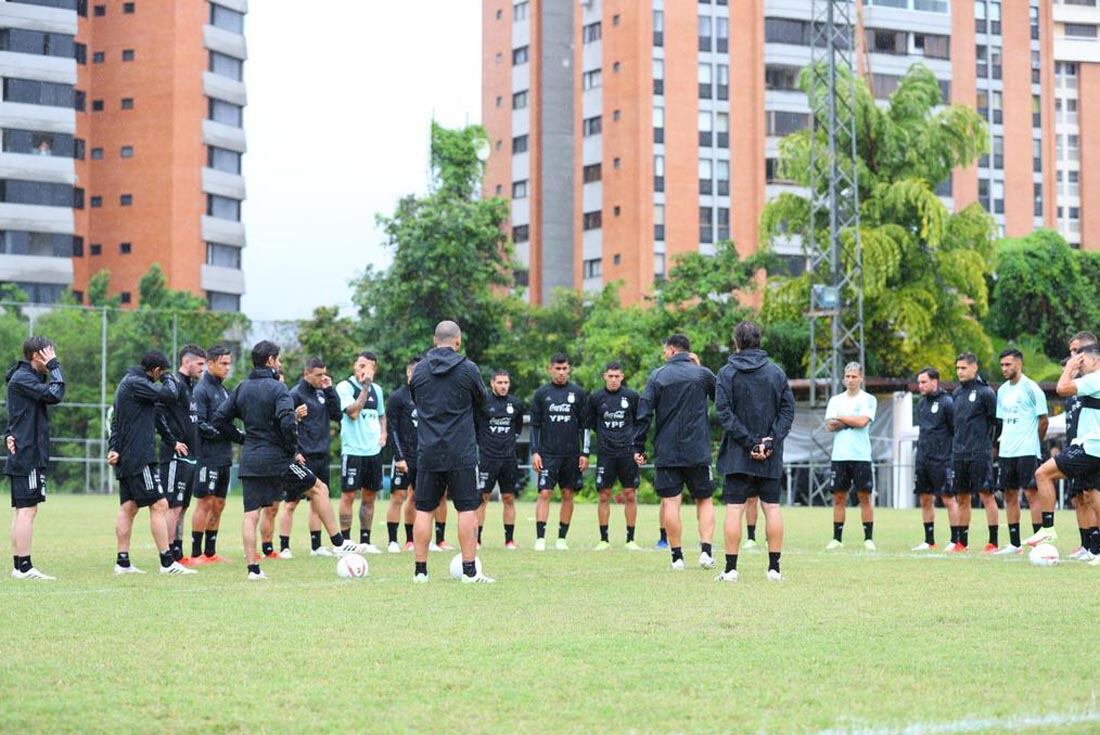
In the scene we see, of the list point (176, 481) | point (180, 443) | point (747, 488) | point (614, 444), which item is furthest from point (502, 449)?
point (747, 488)

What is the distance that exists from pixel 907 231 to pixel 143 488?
4239 centimetres

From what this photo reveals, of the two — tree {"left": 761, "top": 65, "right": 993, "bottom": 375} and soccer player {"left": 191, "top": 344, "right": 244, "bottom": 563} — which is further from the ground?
tree {"left": 761, "top": 65, "right": 993, "bottom": 375}

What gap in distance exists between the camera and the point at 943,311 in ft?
177

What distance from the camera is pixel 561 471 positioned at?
64.7ft

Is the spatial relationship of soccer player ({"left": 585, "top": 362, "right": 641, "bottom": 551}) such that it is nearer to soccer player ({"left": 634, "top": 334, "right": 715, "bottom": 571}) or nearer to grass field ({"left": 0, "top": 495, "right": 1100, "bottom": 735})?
soccer player ({"left": 634, "top": 334, "right": 715, "bottom": 571})

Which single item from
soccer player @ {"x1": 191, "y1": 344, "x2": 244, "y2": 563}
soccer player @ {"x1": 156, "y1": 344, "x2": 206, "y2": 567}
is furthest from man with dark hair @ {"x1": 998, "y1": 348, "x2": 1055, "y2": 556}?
soccer player @ {"x1": 156, "y1": 344, "x2": 206, "y2": 567}

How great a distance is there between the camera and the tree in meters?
52.3

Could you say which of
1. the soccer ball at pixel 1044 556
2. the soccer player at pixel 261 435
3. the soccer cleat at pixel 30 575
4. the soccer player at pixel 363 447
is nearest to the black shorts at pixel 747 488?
the soccer ball at pixel 1044 556

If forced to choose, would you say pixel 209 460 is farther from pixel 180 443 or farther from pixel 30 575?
pixel 30 575

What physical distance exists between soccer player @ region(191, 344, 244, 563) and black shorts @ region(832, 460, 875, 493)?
7280 millimetres

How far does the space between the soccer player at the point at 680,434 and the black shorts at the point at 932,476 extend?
4583mm

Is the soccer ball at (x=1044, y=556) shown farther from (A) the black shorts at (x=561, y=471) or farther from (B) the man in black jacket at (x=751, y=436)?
(A) the black shorts at (x=561, y=471)

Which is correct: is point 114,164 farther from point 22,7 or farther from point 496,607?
point 496,607

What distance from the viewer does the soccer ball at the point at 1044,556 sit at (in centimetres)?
1565
